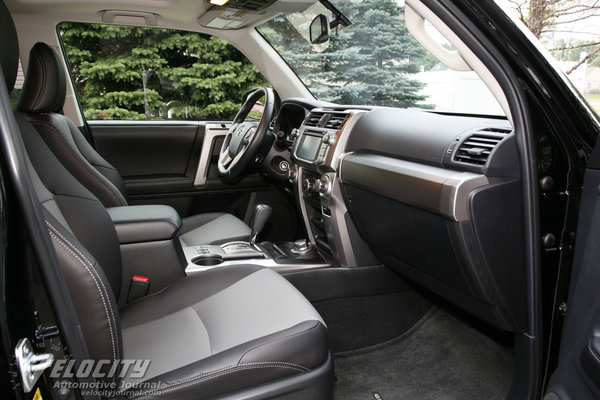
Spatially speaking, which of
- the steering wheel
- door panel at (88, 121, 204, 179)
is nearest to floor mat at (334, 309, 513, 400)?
the steering wheel

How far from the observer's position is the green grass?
1202mm

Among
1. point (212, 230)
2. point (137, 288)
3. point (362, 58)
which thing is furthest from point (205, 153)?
point (137, 288)

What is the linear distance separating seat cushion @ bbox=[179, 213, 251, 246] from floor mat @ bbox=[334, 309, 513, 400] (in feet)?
2.49

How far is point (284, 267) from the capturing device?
200 centimetres

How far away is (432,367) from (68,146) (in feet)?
5.59

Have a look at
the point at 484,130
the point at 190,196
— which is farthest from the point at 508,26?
the point at 190,196

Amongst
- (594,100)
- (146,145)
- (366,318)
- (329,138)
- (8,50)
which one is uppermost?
(8,50)

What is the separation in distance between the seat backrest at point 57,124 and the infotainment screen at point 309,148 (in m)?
0.79

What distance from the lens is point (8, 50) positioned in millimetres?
1030

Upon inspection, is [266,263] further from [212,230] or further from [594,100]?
[594,100]

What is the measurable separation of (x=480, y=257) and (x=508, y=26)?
0.57m

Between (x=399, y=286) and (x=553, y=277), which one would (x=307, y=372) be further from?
(x=399, y=286)

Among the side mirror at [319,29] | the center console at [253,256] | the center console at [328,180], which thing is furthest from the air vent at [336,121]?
the center console at [253,256]

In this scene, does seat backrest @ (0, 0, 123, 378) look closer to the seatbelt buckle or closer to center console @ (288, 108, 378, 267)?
the seatbelt buckle
